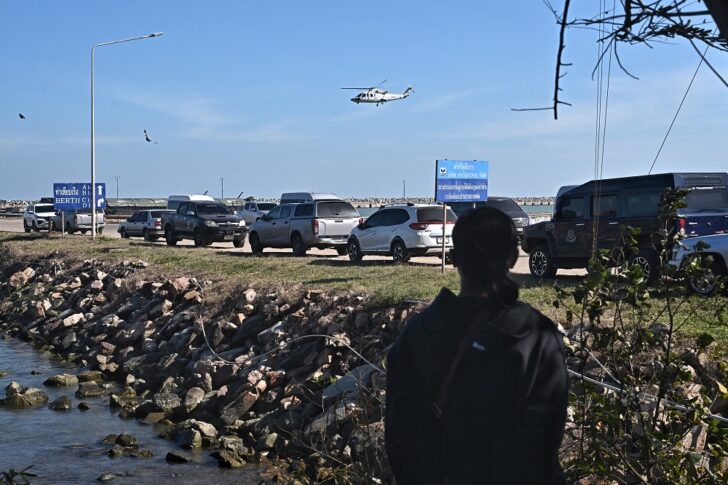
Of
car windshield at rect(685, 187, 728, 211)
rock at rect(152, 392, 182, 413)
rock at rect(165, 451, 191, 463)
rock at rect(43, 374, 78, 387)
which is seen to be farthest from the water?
car windshield at rect(685, 187, 728, 211)

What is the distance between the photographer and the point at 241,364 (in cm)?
1495

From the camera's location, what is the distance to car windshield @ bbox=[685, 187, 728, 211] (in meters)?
15.8

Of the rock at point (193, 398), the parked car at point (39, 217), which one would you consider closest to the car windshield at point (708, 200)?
the rock at point (193, 398)

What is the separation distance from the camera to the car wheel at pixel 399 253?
23.1m

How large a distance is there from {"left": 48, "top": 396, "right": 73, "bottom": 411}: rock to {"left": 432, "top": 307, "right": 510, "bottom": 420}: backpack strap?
12758 mm

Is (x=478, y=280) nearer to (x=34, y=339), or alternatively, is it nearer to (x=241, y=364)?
(x=241, y=364)

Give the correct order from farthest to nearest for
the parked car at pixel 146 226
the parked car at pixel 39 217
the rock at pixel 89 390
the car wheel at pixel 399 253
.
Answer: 1. the parked car at pixel 39 217
2. the parked car at pixel 146 226
3. the car wheel at pixel 399 253
4. the rock at pixel 89 390

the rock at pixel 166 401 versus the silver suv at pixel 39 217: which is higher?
the silver suv at pixel 39 217

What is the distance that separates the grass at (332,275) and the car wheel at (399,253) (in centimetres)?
33

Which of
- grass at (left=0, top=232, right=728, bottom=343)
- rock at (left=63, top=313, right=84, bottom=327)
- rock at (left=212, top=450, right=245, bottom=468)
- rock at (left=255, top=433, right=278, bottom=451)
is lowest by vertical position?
rock at (left=212, top=450, right=245, bottom=468)

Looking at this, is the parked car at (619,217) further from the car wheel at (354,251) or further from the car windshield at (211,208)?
the car windshield at (211,208)

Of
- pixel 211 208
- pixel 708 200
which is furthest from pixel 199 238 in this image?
pixel 708 200

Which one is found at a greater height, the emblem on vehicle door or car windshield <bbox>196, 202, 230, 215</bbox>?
car windshield <bbox>196, 202, 230, 215</bbox>

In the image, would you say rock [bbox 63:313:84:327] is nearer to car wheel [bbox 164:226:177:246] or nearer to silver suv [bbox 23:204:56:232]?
car wheel [bbox 164:226:177:246]
